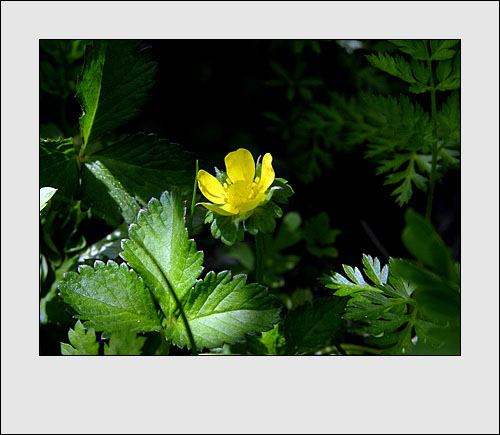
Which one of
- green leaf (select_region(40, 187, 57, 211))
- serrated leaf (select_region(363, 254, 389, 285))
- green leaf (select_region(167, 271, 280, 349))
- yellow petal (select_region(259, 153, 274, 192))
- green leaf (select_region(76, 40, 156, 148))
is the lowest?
green leaf (select_region(167, 271, 280, 349))

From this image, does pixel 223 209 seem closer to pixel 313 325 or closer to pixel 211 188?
pixel 211 188

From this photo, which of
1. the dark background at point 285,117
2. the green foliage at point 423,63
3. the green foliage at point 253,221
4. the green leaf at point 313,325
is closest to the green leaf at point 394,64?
the green foliage at point 423,63

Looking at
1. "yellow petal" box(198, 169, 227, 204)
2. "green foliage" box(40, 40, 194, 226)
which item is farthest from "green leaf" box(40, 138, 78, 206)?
"yellow petal" box(198, 169, 227, 204)

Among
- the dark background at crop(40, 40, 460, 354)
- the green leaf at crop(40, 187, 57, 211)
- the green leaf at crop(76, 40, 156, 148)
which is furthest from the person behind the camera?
the dark background at crop(40, 40, 460, 354)

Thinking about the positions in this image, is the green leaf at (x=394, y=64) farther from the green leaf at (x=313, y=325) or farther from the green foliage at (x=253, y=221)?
the green leaf at (x=313, y=325)

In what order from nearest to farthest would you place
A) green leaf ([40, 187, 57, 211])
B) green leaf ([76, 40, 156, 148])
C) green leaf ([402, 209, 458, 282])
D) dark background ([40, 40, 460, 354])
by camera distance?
green leaf ([402, 209, 458, 282]) → green leaf ([40, 187, 57, 211]) → green leaf ([76, 40, 156, 148]) → dark background ([40, 40, 460, 354])

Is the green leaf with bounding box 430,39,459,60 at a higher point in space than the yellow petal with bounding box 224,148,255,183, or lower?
higher

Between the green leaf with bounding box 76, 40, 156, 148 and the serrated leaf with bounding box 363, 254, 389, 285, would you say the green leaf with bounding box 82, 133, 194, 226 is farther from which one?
the serrated leaf with bounding box 363, 254, 389, 285
